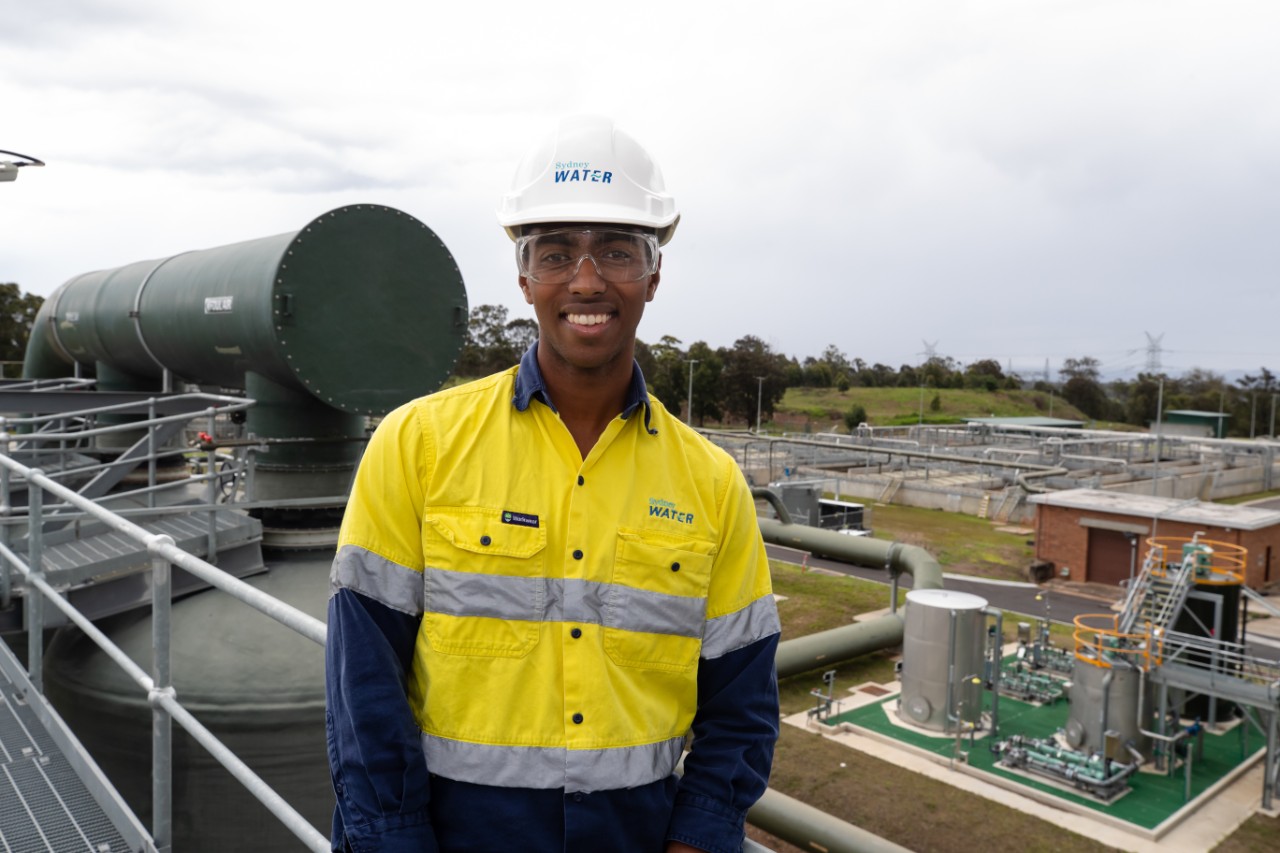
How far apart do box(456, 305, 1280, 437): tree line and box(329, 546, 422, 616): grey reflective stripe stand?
135 feet

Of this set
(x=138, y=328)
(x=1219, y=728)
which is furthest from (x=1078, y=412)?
(x=138, y=328)

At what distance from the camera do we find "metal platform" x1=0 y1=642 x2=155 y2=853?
3.21 metres

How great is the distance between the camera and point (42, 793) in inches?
139

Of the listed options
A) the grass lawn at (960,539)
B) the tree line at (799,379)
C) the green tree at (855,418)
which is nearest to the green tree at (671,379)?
the tree line at (799,379)

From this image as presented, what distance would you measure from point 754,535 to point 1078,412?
9630 cm

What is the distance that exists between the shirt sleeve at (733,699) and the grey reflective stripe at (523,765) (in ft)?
0.71

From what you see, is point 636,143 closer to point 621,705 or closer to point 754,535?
point 754,535

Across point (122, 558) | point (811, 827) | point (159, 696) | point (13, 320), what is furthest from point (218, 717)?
point (13, 320)

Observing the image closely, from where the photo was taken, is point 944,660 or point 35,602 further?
point 944,660

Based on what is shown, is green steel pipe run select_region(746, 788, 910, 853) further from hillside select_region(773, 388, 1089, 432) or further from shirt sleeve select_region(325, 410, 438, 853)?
hillside select_region(773, 388, 1089, 432)

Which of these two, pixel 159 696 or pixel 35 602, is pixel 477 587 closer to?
pixel 159 696

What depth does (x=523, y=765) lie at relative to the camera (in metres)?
1.75

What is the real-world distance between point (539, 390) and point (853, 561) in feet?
57.0

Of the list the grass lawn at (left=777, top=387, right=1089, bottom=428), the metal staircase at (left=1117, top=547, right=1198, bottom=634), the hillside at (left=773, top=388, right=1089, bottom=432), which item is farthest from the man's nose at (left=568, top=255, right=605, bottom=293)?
the grass lawn at (left=777, top=387, right=1089, bottom=428)
